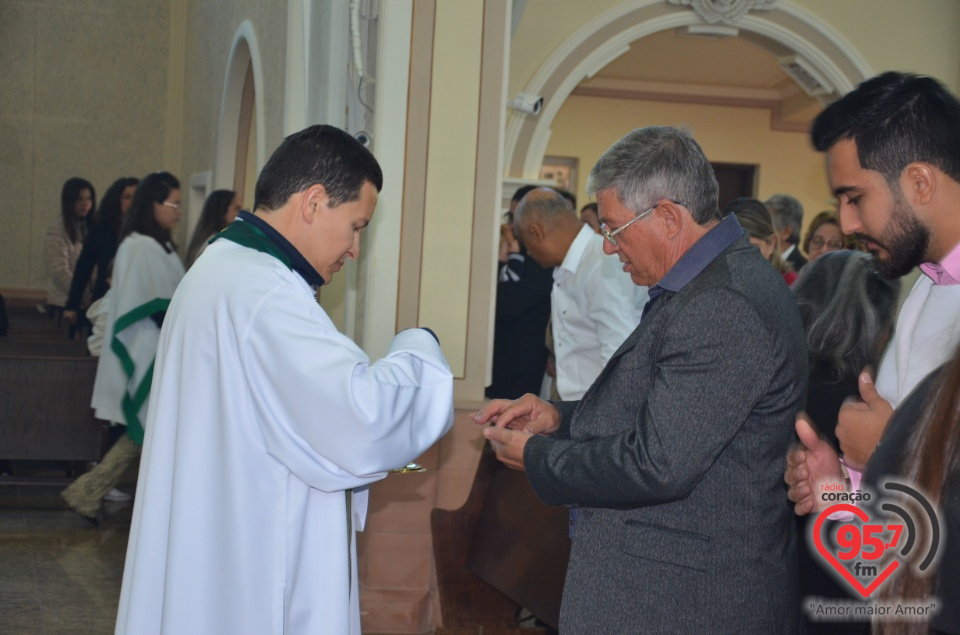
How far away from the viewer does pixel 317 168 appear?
202cm

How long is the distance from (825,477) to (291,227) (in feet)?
3.60

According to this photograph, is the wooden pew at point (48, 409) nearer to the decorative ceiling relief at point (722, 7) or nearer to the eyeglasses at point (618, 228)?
the eyeglasses at point (618, 228)

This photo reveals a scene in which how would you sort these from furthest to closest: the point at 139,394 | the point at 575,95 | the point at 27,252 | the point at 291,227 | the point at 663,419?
the point at 575,95
the point at 27,252
the point at 139,394
the point at 291,227
the point at 663,419

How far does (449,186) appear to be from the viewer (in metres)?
3.88

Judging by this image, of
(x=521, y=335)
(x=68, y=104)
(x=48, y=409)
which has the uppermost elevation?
(x=68, y=104)

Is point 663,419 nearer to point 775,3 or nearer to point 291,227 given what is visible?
point 291,227

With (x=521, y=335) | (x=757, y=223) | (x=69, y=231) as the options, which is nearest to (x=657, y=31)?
(x=521, y=335)

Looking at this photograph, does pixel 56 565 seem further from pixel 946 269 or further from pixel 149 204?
pixel 946 269

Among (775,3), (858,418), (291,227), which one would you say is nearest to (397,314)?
(291,227)

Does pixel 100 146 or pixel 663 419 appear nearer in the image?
pixel 663 419

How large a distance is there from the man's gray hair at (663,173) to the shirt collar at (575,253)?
7.43 ft

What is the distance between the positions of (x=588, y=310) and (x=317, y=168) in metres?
2.10

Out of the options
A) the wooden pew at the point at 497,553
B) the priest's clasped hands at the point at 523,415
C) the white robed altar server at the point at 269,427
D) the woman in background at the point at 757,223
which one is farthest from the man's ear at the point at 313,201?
the woman in background at the point at 757,223

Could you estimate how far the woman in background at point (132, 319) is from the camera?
17.6 ft
